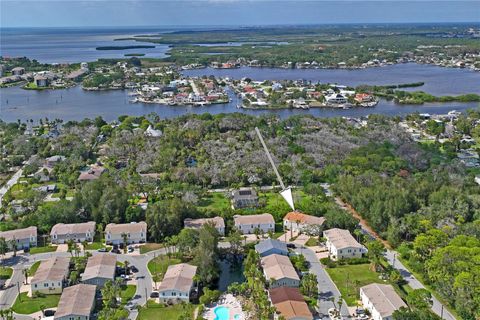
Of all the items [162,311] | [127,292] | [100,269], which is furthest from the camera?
[100,269]

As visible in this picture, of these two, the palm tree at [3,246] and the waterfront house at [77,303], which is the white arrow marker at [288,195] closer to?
the waterfront house at [77,303]

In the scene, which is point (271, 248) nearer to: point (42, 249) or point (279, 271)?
point (279, 271)

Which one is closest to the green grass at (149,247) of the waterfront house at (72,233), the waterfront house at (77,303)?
the waterfront house at (72,233)

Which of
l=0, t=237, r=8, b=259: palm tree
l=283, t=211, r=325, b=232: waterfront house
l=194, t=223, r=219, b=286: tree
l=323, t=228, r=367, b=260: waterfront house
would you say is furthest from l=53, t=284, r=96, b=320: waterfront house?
l=283, t=211, r=325, b=232: waterfront house

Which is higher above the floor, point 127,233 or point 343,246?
point 343,246

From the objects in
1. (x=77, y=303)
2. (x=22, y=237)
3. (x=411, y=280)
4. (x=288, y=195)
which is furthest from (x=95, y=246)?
(x=411, y=280)

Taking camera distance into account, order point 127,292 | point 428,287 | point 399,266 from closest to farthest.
A: point 127,292
point 428,287
point 399,266
